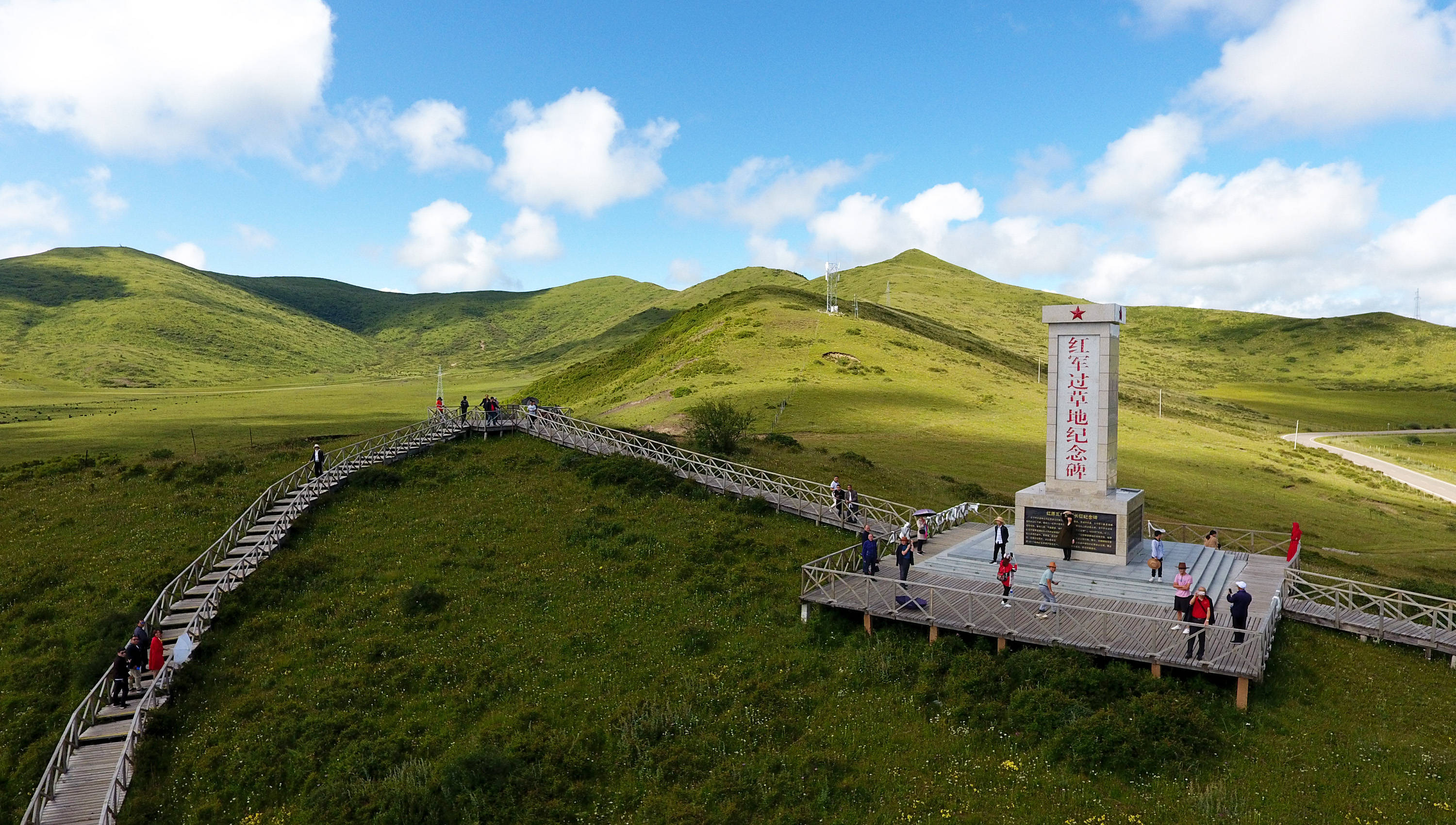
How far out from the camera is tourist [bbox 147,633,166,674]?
2100 centimetres

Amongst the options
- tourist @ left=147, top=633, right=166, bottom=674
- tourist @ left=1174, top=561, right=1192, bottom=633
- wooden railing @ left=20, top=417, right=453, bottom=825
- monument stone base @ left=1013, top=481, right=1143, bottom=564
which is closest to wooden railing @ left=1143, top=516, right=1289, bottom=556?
monument stone base @ left=1013, top=481, right=1143, bottom=564

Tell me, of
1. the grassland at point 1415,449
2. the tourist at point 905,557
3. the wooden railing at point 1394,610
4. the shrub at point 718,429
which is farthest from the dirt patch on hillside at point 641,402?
the grassland at point 1415,449

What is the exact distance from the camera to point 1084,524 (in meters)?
26.9

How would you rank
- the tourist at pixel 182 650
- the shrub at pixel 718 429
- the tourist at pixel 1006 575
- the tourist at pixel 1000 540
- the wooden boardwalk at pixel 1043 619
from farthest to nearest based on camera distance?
the shrub at pixel 718 429 → the tourist at pixel 1000 540 → the tourist at pixel 1006 575 → the tourist at pixel 182 650 → the wooden boardwalk at pixel 1043 619

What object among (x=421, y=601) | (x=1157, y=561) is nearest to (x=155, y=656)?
(x=421, y=601)

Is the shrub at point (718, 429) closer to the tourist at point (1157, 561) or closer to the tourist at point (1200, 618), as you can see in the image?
the tourist at point (1157, 561)

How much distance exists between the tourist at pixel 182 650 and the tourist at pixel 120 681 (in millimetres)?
1254

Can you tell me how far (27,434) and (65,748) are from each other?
71.2 m

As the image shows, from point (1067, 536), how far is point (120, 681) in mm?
28284

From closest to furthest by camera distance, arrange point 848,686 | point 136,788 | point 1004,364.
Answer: point 136,788 → point 848,686 → point 1004,364

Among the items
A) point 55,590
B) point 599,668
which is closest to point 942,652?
point 599,668

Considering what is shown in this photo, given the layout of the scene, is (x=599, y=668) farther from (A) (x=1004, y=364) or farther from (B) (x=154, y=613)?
(A) (x=1004, y=364)

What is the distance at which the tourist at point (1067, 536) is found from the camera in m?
26.7

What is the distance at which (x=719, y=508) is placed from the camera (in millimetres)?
33844
